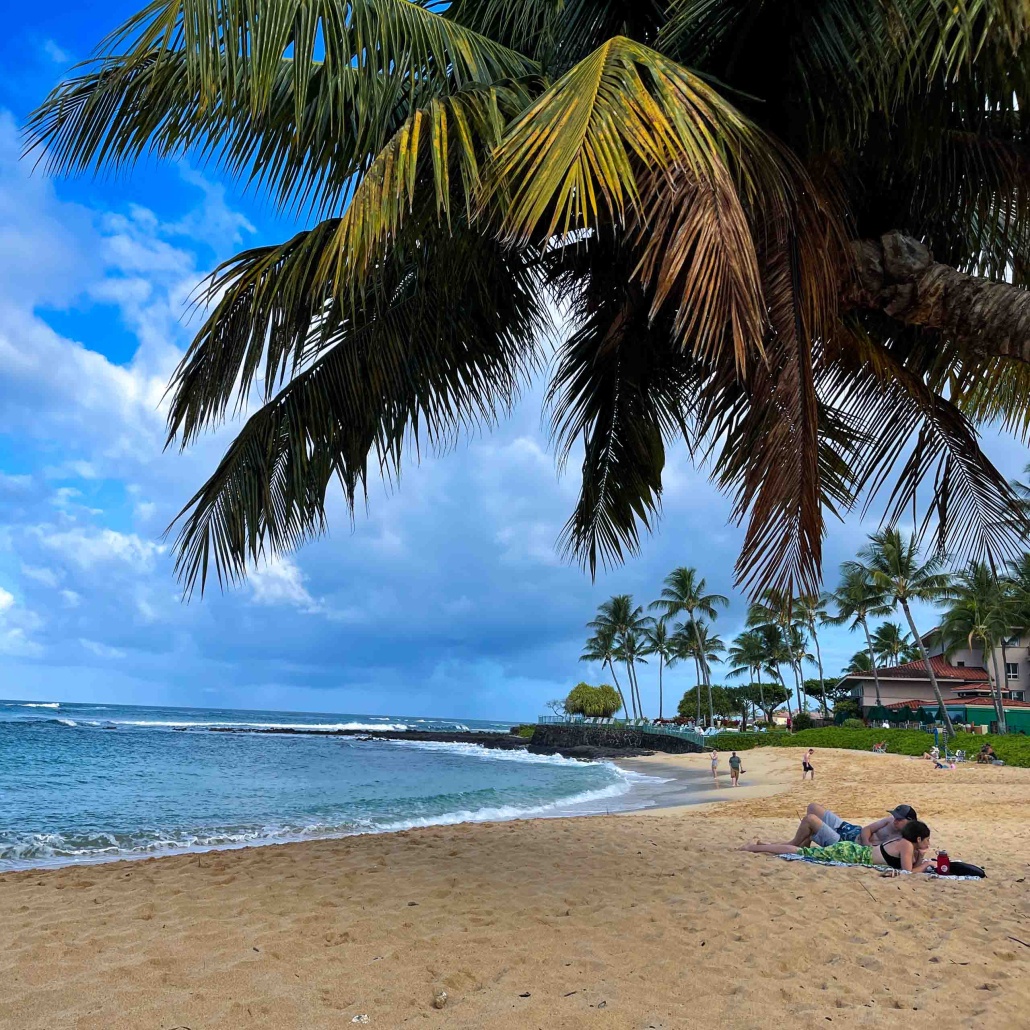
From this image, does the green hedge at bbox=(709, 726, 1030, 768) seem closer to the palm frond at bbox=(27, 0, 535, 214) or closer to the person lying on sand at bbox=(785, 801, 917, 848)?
the person lying on sand at bbox=(785, 801, 917, 848)

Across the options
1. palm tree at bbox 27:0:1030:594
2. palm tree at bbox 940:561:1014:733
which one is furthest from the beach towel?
palm tree at bbox 940:561:1014:733

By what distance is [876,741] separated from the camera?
31.3m

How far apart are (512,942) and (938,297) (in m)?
3.60

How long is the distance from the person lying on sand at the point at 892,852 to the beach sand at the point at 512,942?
31 cm

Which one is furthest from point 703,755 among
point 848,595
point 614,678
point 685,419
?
point 685,419

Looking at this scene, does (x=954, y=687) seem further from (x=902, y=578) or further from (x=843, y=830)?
(x=843, y=830)

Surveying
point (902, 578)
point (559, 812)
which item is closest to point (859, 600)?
point (902, 578)

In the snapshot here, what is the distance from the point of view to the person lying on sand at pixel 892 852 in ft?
20.2

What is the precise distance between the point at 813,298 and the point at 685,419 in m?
2.58

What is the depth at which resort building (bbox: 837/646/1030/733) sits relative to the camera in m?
39.9

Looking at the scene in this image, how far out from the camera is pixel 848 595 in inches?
1742

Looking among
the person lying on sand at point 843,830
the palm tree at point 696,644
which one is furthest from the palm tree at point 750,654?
the person lying on sand at point 843,830

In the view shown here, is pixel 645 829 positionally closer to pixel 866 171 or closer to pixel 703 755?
pixel 866 171

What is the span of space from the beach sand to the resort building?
37.6 metres
